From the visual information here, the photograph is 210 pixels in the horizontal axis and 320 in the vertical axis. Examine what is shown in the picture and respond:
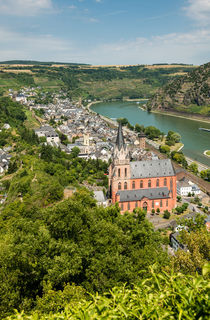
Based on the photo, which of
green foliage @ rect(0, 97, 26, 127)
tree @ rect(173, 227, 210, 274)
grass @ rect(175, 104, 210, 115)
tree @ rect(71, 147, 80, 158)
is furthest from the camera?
grass @ rect(175, 104, 210, 115)

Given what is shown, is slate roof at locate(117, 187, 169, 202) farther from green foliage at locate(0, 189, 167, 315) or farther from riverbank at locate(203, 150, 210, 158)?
riverbank at locate(203, 150, 210, 158)

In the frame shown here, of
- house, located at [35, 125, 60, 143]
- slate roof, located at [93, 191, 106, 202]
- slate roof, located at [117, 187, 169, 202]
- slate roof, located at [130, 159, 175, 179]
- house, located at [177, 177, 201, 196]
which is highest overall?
slate roof, located at [130, 159, 175, 179]

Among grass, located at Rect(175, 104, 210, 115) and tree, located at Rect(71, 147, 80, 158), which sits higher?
grass, located at Rect(175, 104, 210, 115)

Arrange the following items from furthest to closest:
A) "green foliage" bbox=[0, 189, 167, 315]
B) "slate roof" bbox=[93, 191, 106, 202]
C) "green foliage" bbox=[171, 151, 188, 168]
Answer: "green foliage" bbox=[171, 151, 188, 168], "slate roof" bbox=[93, 191, 106, 202], "green foliage" bbox=[0, 189, 167, 315]

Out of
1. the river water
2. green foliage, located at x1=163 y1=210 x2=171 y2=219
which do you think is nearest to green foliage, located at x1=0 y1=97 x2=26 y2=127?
the river water

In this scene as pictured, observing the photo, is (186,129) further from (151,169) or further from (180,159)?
(151,169)

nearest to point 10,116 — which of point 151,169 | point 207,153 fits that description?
point 151,169

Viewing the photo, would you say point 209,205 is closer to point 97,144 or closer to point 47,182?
point 47,182

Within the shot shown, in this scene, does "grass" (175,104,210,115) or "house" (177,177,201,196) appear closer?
"house" (177,177,201,196)
